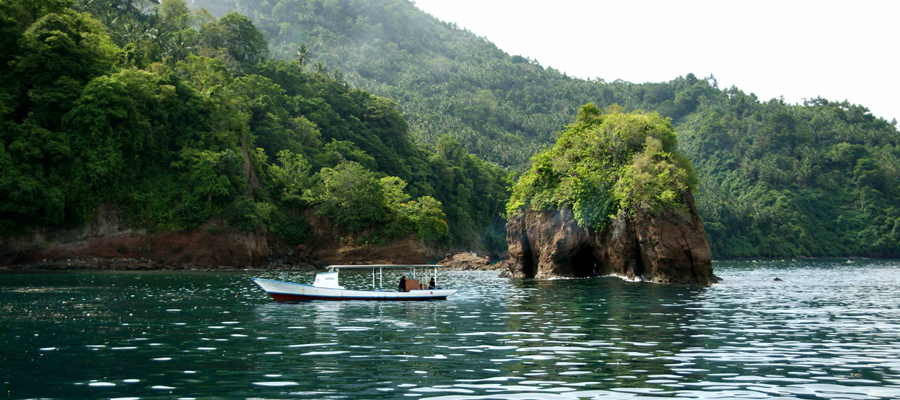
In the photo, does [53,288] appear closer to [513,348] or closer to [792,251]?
[513,348]

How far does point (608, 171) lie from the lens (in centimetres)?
5856

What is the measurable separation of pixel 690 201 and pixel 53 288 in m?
44.9

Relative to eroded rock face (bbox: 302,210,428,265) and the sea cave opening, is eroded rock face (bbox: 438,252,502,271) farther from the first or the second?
the sea cave opening

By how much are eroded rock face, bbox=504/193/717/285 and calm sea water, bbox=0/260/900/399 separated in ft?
45.3

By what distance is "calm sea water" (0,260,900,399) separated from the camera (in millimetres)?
14719

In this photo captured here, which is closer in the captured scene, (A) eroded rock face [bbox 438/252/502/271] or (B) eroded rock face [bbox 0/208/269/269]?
(B) eroded rock face [bbox 0/208/269/269]

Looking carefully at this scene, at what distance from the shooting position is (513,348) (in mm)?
20406

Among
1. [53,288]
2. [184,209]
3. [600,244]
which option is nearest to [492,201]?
[184,209]

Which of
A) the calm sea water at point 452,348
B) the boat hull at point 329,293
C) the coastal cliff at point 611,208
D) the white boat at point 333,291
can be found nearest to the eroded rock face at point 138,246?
the coastal cliff at point 611,208

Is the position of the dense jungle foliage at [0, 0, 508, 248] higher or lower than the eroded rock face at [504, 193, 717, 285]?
higher

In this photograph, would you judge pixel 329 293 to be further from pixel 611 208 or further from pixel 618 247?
pixel 618 247

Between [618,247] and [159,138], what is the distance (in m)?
57.0

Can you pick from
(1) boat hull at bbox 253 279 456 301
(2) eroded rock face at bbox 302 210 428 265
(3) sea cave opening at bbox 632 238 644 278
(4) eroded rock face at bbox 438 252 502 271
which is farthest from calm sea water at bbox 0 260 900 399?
(2) eroded rock face at bbox 302 210 428 265

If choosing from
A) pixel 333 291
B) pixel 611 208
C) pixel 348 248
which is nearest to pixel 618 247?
pixel 611 208
